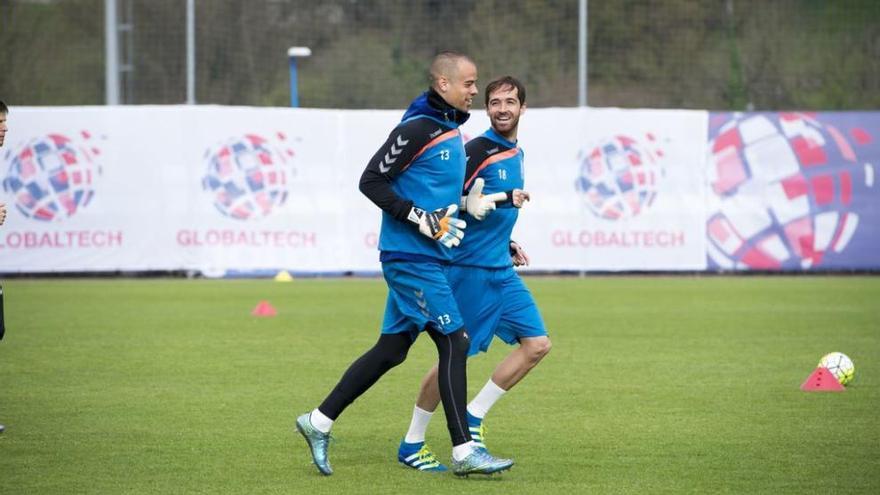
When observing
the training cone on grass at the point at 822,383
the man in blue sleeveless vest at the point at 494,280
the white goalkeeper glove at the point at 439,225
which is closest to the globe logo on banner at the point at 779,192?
the training cone on grass at the point at 822,383

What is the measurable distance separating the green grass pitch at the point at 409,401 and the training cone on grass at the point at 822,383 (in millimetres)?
129

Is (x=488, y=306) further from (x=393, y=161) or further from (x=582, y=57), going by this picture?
(x=582, y=57)

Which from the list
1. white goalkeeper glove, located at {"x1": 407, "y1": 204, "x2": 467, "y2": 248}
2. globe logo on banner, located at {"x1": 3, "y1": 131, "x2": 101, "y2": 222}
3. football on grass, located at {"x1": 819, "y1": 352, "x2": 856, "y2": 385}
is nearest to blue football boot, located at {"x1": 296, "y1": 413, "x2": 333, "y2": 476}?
white goalkeeper glove, located at {"x1": 407, "y1": 204, "x2": 467, "y2": 248}

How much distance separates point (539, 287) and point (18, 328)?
27.1 feet

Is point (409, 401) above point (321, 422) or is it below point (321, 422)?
below

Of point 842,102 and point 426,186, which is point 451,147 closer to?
point 426,186

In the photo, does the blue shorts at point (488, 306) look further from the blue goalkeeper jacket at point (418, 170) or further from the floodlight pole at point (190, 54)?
the floodlight pole at point (190, 54)

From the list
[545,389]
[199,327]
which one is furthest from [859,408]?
[199,327]

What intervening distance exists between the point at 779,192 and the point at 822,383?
11941 millimetres

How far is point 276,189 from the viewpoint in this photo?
2139 cm

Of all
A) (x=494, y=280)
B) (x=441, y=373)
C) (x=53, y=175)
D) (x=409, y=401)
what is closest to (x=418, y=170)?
(x=494, y=280)

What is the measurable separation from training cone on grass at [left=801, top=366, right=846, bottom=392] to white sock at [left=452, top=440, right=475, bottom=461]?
4126mm

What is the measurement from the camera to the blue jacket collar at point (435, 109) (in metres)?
7.21

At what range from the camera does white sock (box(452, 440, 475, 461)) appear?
23.3 ft
